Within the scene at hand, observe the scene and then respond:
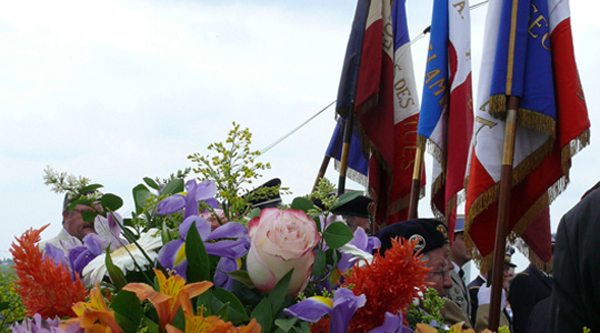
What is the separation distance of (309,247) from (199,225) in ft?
0.49

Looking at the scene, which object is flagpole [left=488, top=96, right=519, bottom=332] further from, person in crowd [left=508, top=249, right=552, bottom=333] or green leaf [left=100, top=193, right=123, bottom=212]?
green leaf [left=100, top=193, right=123, bottom=212]

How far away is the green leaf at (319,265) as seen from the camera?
82 cm

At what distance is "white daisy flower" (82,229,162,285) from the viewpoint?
747 millimetres

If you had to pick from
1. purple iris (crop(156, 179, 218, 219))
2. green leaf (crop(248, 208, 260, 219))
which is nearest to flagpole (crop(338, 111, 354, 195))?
green leaf (crop(248, 208, 260, 219))

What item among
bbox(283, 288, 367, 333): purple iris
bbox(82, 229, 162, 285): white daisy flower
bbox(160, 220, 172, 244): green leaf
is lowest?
bbox(283, 288, 367, 333): purple iris

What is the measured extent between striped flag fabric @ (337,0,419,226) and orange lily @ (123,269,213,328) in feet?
12.4

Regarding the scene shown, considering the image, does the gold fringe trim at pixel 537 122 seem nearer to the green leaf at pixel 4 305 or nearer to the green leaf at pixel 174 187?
the green leaf at pixel 174 187

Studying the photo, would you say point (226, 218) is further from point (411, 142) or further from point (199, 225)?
point (411, 142)

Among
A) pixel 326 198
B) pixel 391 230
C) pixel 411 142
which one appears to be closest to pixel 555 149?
pixel 411 142

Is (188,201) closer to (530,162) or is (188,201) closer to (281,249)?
(281,249)

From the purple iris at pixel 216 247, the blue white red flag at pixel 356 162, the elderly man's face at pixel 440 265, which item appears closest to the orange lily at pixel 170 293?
the purple iris at pixel 216 247

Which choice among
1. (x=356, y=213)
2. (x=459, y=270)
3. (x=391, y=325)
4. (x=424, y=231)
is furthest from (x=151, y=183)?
(x=459, y=270)

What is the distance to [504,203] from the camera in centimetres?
337

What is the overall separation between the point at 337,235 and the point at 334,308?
0.46 feet
